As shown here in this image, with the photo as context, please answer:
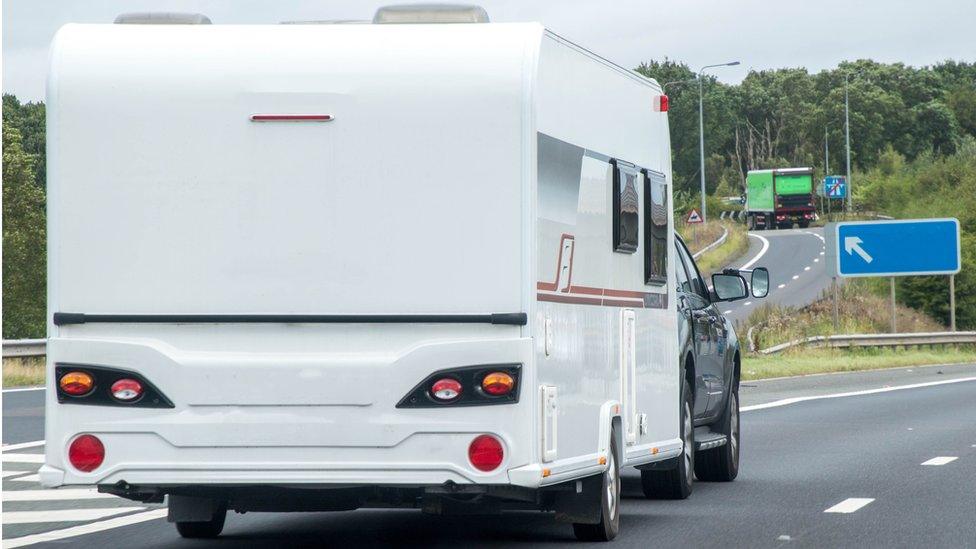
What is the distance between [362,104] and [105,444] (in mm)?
1917

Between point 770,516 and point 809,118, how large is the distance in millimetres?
128995

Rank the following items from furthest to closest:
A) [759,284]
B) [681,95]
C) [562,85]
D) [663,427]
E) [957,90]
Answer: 1. [957,90]
2. [681,95]
3. [759,284]
4. [663,427]
5. [562,85]

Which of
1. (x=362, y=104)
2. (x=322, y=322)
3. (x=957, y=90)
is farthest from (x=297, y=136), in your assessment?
(x=957, y=90)

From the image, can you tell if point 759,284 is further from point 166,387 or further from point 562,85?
point 166,387

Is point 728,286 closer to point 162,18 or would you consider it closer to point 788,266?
point 162,18

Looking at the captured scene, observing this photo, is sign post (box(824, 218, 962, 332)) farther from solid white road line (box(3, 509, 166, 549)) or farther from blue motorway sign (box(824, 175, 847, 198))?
blue motorway sign (box(824, 175, 847, 198))

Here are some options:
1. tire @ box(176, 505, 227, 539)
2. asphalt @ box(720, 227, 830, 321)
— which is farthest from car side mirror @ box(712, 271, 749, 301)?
asphalt @ box(720, 227, 830, 321)

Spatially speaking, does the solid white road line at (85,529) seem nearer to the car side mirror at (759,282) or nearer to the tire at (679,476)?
the tire at (679,476)

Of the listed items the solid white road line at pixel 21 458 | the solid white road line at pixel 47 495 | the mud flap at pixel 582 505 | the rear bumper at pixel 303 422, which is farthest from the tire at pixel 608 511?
the solid white road line at pixel 21 458

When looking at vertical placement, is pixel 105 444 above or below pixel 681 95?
below

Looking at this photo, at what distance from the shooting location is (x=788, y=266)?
2808 inches

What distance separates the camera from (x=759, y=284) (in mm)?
13570

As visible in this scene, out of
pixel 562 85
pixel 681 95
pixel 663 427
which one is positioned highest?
pixel 681 95

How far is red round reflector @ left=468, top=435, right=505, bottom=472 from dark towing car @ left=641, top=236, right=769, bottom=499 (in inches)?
145
